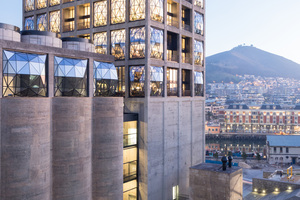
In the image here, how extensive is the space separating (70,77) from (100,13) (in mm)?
16946

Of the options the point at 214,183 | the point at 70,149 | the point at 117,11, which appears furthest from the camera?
the point at 117,11

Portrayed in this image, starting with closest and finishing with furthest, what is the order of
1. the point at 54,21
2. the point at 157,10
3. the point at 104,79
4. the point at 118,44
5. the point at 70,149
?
the point at 70,149 < the point at 104,79 < the point at 157,10 < the point at 118,44 < the point at 54,21

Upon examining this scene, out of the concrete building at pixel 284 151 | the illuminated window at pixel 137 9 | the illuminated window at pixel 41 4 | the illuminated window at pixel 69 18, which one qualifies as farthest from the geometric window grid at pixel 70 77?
the concrete building at pixel 284 151

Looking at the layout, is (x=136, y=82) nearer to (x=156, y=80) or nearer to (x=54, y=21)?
(x=156, y=80)

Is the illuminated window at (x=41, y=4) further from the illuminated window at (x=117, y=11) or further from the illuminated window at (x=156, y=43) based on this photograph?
the illuminated window at (x=156, y=43)

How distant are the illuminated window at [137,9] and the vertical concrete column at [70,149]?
1539cm

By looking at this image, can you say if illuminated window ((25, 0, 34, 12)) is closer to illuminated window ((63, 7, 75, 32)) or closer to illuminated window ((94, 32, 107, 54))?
illuminated window ((63, 7, 75, 32))

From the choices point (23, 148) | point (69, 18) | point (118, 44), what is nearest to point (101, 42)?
point (118, 44)

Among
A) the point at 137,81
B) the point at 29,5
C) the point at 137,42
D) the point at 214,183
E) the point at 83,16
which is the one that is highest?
the point at 29,5

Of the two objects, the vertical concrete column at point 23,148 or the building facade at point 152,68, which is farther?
the building facade at point 152,68

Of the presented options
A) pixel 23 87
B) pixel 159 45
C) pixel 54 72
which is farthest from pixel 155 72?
pixel 23 87

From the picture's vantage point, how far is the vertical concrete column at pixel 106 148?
31453 mm

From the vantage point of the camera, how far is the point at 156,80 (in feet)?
133

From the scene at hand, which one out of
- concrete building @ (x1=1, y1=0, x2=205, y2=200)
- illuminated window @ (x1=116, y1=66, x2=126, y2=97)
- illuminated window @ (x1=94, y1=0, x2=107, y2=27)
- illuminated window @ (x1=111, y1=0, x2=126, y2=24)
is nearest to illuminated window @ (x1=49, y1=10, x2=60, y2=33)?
concrete building @ (x1=1, y1=0, x2=205, y2=200)
